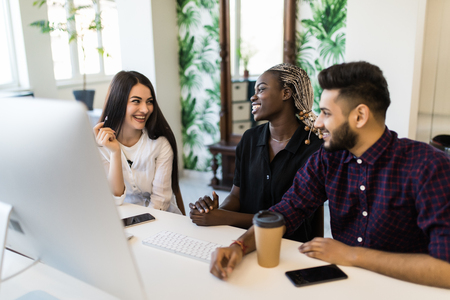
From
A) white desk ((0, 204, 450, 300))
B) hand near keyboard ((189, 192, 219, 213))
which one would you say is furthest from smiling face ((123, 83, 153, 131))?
white desk ((0, 204, 450, 300))

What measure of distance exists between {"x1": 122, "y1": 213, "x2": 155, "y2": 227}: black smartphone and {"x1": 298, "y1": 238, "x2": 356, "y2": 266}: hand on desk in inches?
21.9

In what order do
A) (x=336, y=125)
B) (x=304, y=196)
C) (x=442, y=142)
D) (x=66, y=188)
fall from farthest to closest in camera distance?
(x=442, y=142) → (x=304, y=196) → (x=336, y=125) → (x=66, y=188)

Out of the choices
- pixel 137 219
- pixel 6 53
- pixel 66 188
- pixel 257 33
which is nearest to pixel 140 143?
pixel 137 219

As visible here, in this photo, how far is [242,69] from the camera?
329 cm

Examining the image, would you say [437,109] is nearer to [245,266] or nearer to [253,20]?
[253,20]

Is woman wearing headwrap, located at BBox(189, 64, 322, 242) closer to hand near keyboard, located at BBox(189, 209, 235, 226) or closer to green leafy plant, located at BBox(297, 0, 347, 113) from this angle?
hand near keyboard, located at BBox(189, 209, 235, 226)

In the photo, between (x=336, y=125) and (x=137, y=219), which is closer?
(x=336, y=125)

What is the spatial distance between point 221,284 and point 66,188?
0.49 metres

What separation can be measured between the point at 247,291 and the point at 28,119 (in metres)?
0.60

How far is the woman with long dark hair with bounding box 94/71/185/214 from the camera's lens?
173 centimetres

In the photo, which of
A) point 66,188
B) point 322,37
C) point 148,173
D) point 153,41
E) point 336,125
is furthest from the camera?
point 153,41

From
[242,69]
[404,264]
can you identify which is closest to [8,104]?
[404,264]

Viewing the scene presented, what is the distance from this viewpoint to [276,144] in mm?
1657

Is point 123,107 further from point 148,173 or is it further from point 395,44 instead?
point 395,44
